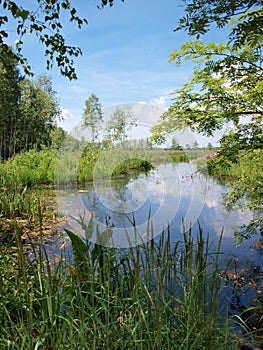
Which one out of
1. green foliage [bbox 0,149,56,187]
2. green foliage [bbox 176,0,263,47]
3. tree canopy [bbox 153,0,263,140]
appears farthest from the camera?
Result: green foliage [bbox 0,149,56,187]

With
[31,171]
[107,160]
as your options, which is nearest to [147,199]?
[107,160]

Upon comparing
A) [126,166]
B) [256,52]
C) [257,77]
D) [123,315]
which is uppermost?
[256,52]

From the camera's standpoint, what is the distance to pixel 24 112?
26.5 m

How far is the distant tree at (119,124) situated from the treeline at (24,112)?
23.2 m

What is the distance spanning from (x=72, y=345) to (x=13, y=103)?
26.5 metres

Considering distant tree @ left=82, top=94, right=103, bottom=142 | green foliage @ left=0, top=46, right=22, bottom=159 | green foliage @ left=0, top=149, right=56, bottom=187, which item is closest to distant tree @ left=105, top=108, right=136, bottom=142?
distant tree @ left=82, top=94, right=103, bottom=142

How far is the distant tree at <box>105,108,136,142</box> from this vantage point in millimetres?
2145

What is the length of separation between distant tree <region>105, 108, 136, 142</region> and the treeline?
23216mm

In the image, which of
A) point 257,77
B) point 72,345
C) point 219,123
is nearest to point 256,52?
point 257,77

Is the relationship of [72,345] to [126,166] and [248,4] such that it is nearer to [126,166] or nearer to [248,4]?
[126,166]

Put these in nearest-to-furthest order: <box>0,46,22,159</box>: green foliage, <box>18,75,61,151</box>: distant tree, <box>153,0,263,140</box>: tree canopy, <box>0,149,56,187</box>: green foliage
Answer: <box>153,0,263,140</box>: tree canopy
<box>0,149,56,187</box>: green foliage
<box>0,46,22,159</box>: green foliage
<box>18,75,61,151</box>: distant tree

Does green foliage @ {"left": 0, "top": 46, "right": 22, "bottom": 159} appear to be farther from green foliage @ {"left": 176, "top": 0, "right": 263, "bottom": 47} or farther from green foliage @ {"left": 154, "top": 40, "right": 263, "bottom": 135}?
green foliage @ {"left": 176, "top": 0, "right": 263, "bottom": 47}

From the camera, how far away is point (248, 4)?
4.83 feet

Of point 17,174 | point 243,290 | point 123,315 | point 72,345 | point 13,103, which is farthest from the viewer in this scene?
point 13,103
